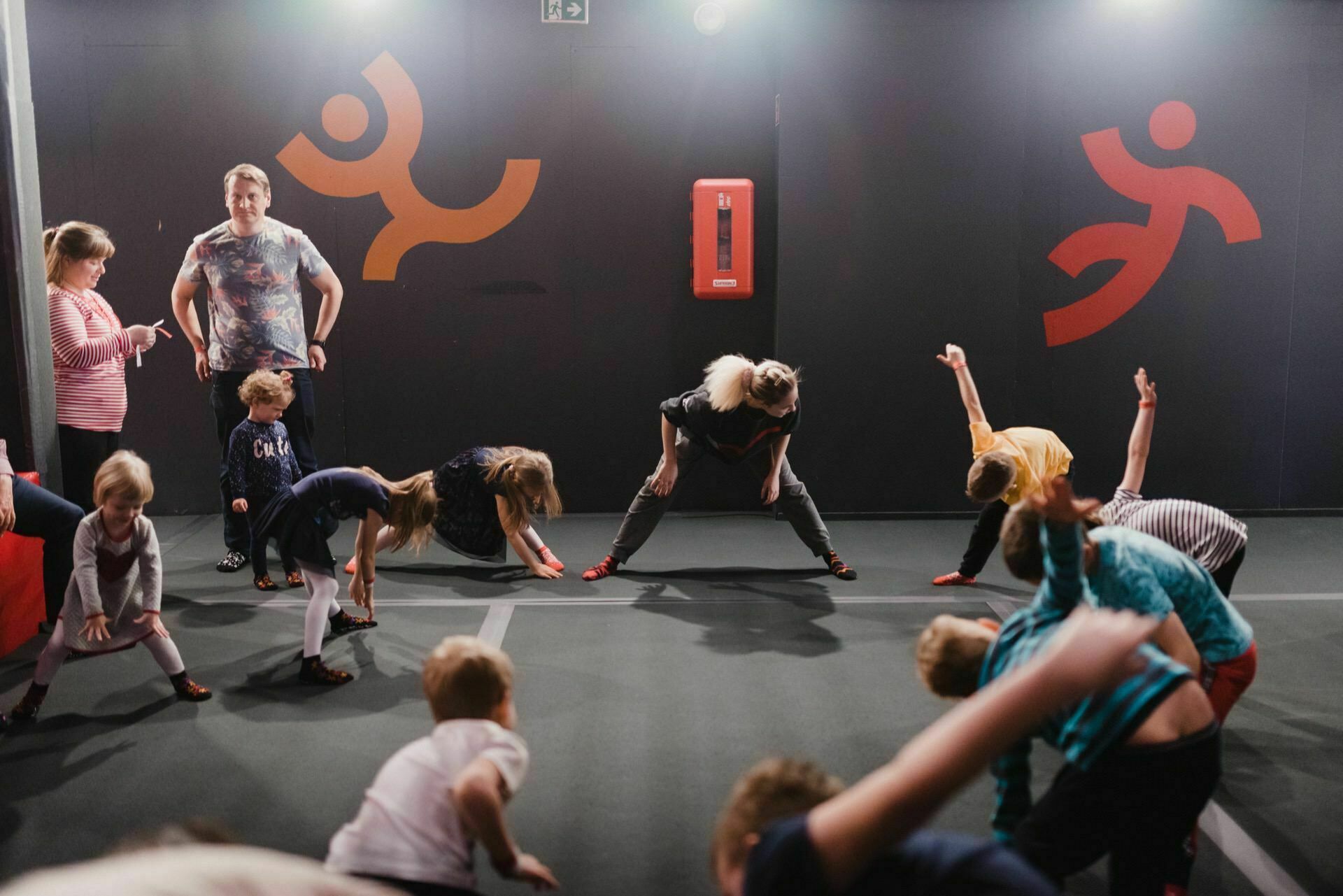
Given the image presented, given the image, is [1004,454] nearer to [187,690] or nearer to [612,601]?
[612,601]

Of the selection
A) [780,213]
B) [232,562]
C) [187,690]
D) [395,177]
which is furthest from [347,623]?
[780,213]

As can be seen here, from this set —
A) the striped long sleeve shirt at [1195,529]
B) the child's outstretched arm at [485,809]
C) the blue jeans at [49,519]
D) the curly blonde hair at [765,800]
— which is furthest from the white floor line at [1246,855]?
the blue jeans at [49,519]

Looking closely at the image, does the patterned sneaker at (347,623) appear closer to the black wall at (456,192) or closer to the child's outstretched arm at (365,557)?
the child's outstretched arm at (365,557)

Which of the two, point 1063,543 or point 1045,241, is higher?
point 1045,241

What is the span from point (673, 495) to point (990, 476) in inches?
66.1

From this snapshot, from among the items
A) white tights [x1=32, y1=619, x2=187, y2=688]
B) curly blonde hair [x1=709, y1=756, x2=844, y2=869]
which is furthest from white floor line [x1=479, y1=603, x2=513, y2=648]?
curly blonde hair [x1=709, y1=756, x2=844, y2=869]

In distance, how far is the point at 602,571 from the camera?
16.1 ft

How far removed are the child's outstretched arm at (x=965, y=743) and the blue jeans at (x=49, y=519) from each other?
10.5ft

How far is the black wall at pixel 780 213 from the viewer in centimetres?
579

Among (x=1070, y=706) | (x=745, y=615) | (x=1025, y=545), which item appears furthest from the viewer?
(x=745, y=615)

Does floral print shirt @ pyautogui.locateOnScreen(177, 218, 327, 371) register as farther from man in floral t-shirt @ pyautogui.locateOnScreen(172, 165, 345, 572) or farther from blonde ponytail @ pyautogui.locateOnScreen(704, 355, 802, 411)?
blonde ponytail @ pyautogui.locateOnScreen(704, 355, 802, 411)

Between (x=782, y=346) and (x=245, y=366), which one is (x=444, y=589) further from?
(x=782, y=346)

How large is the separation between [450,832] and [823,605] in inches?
113

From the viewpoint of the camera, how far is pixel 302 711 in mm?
3271
